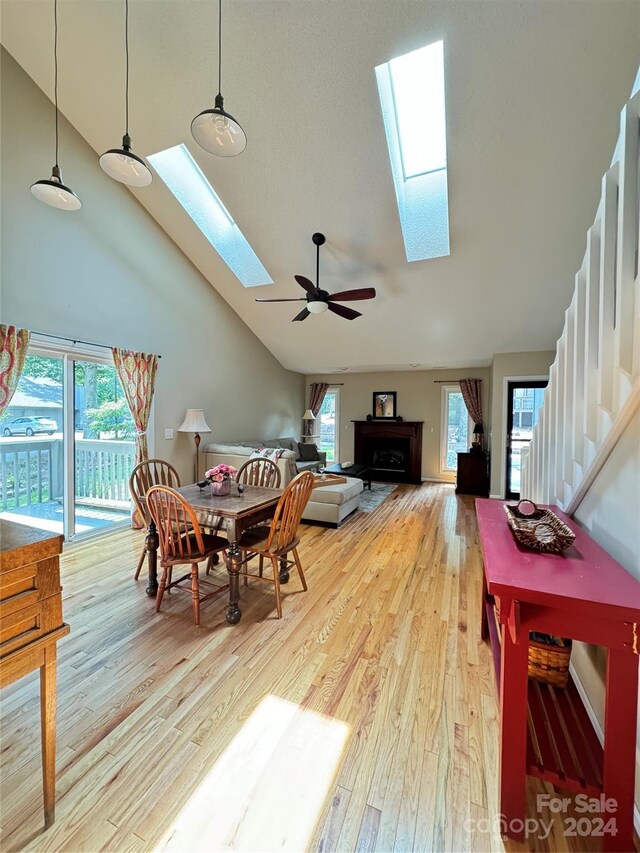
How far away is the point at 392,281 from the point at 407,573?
3.71 m

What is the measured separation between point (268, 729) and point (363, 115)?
167 inches

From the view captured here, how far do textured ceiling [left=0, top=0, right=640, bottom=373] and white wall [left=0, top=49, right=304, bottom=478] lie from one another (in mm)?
252

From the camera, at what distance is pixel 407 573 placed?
295 centimetres

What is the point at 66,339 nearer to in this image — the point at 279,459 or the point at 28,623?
the point at 279,459

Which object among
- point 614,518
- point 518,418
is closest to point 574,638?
point 614,518

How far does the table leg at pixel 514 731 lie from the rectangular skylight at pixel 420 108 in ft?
12.2

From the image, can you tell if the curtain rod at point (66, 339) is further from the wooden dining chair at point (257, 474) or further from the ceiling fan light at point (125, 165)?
the wooden dining chair at point (257, 474)

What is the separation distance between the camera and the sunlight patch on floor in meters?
1.08

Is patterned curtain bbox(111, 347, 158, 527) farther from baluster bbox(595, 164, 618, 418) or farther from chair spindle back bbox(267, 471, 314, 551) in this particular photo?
baluster bbox(595, 164, 618, 418)

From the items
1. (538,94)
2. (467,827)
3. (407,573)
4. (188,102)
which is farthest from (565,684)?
(188,102)

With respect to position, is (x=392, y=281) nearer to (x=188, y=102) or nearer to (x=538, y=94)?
(x=538, y=94)

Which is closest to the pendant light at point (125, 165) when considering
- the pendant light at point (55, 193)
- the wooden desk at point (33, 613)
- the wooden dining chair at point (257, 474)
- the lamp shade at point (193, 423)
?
the pendant light at point (55, 193)

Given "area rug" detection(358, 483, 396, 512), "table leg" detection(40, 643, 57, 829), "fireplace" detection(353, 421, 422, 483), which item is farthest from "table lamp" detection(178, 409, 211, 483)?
"fireplace" detection(353, 421, 422, 483)

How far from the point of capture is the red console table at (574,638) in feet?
3.26
